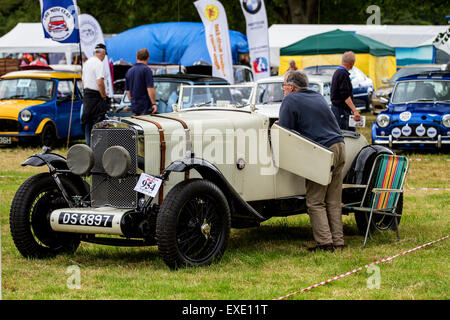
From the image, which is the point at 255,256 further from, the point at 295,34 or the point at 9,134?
the point at 295,34

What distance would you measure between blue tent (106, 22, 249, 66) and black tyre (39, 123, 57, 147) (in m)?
15.3

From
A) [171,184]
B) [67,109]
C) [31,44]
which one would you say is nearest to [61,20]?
[67,109]

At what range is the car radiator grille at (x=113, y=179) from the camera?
625 cm

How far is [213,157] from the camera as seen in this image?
257 inches

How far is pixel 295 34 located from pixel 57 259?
25.4 m

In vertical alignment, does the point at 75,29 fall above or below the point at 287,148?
above

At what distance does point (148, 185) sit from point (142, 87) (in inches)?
243

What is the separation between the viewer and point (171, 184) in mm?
6453

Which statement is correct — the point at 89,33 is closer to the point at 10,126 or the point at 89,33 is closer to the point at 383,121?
the point at 10,126

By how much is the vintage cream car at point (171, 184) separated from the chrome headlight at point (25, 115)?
8.93 meters

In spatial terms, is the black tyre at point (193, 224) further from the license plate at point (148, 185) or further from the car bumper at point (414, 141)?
the car bumper at point (414, 141)

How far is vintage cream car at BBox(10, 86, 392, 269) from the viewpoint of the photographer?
6.00 metres
